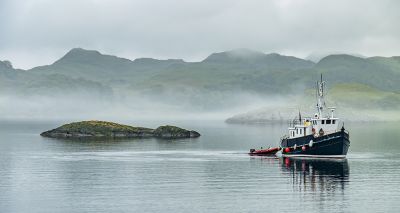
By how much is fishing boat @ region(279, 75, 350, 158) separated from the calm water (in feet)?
13.0

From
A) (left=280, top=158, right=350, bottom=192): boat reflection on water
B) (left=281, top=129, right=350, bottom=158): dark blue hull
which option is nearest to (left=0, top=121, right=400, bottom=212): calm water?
(left=280, top=158, right=350, bottom=192): boat reflection on water

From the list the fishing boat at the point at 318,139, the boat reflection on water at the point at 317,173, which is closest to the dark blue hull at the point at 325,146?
the fishing boat at the point at 318,139

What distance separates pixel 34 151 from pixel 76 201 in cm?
8944

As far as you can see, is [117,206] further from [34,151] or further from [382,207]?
[34,151]

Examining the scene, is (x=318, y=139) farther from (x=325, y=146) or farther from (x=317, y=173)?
(x=317, y=173)

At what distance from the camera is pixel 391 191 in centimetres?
9469

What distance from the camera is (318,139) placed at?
14438 cm

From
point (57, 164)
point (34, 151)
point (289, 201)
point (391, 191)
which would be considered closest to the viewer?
point (289, 201)

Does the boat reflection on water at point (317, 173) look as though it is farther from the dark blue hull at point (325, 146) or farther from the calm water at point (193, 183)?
the dark blue hull at point (325, 146)

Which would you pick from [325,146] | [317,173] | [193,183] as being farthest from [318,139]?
[193,183]

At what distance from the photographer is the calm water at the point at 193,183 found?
83.8 metres

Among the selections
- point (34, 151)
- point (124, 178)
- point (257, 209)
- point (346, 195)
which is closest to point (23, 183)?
point (124, 178)

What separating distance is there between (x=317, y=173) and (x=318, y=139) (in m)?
28.0

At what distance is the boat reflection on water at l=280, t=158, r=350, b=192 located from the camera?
10041cm
